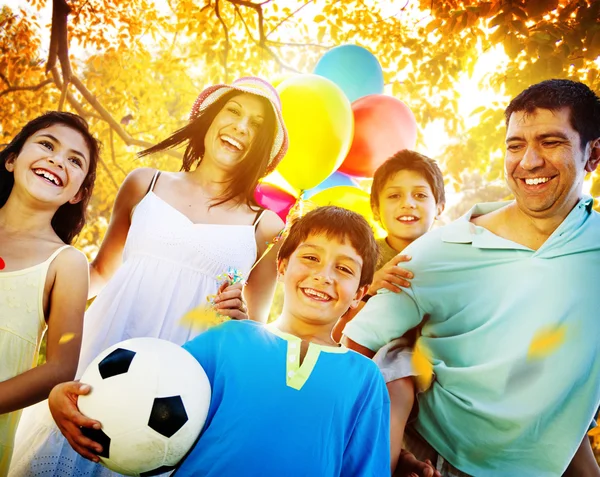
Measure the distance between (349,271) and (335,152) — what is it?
1.34 meters

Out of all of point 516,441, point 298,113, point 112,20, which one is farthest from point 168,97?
point 516,441

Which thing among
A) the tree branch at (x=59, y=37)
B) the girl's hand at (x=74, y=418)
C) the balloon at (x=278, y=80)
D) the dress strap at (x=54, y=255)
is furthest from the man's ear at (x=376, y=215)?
the tree branch at (x=59, y=37)

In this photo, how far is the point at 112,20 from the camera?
20.6 feet

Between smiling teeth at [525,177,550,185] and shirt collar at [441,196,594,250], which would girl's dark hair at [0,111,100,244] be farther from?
smiling teeth at [525,177,550,185]

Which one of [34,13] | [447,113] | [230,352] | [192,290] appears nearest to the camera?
[230,352]

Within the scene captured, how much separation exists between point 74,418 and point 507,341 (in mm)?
1660

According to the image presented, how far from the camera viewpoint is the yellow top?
6.46 ft

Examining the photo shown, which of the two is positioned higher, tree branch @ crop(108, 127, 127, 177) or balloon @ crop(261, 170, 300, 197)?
balloon @ crop(261, 170, 300, 197)

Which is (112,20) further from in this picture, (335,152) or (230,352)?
(230,352)

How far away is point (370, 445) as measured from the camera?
5.52 feet

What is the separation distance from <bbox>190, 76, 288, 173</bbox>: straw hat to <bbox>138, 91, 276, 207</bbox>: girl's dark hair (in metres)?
0.03

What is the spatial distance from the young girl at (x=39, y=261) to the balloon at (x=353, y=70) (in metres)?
2.23

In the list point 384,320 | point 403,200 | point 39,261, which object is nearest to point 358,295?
point 384,320

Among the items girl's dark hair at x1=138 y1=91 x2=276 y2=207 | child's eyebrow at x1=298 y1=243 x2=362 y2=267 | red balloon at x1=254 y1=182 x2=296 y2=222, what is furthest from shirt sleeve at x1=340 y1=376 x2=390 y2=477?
red balloon at x1=254 y1=182 x2=296 y2=222
